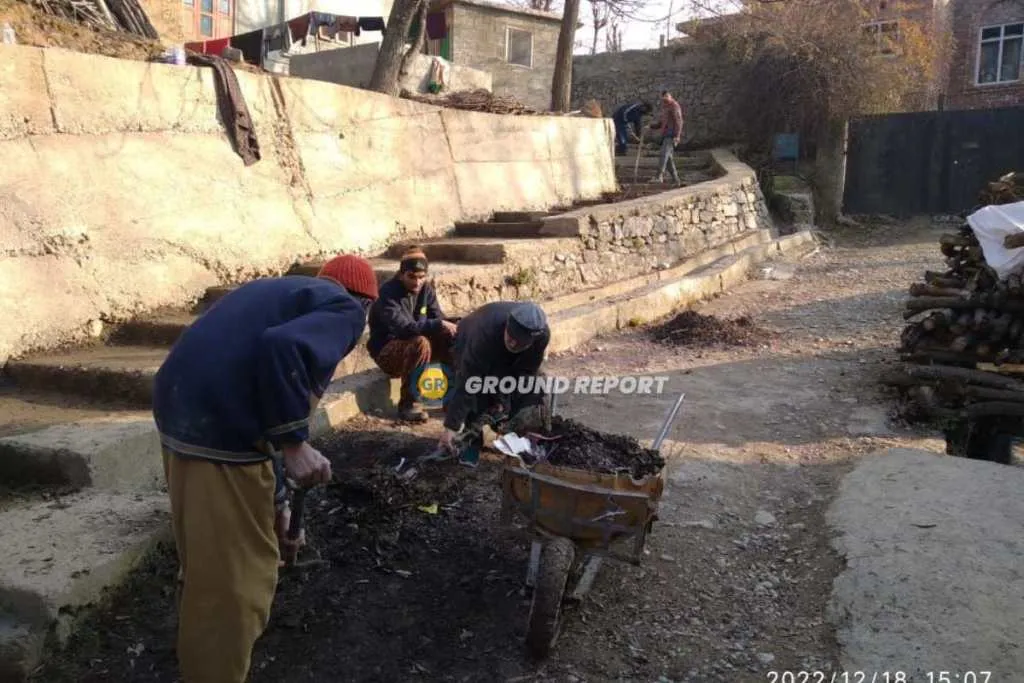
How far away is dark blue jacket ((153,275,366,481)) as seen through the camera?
227cm

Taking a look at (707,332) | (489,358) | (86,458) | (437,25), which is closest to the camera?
(86,458)

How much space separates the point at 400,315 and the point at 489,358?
1.09 meters

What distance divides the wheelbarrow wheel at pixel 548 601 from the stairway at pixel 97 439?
1.62 meters

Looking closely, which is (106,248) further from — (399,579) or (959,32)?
(959,32)

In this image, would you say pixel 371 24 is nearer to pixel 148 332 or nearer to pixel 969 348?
pixel 148 332

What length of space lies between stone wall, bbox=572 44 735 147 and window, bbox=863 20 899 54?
9.97 ft

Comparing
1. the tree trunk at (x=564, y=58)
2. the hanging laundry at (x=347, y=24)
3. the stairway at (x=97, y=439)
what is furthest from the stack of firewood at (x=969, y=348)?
the hanging laundry at (x=347, y=24)

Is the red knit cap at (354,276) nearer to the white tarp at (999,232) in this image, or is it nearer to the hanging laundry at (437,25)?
the white tarp at (999,232)

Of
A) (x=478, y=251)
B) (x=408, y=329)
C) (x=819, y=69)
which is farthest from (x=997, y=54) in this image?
(x=408, y=329)

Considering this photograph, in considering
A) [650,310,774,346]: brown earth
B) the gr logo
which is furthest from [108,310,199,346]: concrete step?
[650,310,774,346]: brown earth

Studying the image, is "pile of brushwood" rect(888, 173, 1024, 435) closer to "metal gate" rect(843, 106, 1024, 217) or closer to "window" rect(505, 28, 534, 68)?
"metal gate" rect(843, 106, 1024, 217)

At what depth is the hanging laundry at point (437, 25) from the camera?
18.5 metres

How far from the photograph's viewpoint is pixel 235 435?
2.32 m

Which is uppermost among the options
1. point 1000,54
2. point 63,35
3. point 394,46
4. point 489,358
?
point 1000,54
